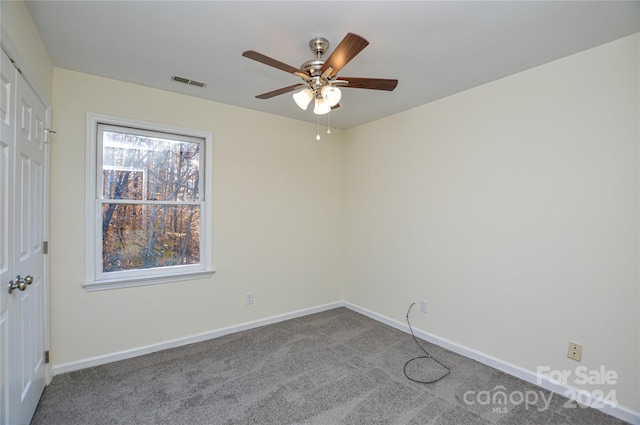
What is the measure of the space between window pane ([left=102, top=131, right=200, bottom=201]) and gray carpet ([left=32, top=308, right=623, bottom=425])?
1526mm

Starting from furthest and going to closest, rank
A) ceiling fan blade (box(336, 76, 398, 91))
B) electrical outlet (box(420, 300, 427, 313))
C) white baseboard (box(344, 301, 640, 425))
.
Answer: electrical outlet (box(420, 300, 427, 313)) < white baseboard (box(344, 301, 640, 425)) < ceiling fan blade (box(336, 76, 398, 91))

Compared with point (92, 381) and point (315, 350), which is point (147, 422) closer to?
point (92, 381)

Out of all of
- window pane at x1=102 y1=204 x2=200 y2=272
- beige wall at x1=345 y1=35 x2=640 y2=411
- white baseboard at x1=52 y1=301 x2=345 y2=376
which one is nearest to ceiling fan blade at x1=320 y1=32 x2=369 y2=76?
beige wall at x1=345 y1=35 x2=640 y2=411

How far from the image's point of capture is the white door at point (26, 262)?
1.63 metres

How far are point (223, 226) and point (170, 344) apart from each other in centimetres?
125

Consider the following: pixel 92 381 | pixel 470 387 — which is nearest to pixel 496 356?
pixel 470 387

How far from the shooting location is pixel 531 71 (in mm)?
2426

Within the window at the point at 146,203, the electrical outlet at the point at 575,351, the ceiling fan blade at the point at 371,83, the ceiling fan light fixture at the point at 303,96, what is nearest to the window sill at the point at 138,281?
the window at the point at 146,203

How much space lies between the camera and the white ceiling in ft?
5.74

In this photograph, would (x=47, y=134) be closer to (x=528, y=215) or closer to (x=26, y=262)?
(x=26, y=262)

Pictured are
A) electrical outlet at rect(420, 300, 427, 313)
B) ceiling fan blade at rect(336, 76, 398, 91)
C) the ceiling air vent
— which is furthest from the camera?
electrical outlet at rect(420, 300, 427, 313)

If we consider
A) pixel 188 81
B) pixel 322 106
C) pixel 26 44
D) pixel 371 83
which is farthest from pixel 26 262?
pixel 371 83

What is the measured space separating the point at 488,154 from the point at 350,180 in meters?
1.85

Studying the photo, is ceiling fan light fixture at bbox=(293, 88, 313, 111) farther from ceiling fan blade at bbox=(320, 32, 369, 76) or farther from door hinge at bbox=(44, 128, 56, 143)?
door hinge at bbox=(44, 128, 56, 143)
